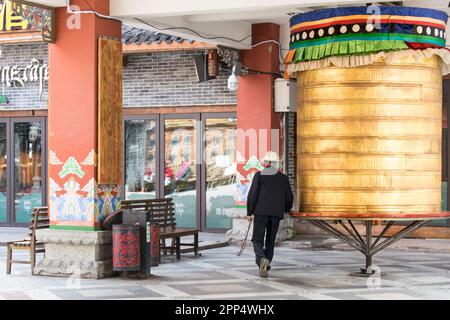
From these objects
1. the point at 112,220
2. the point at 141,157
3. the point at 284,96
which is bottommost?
the point at 112,220

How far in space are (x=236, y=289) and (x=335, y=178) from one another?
1.93 meters

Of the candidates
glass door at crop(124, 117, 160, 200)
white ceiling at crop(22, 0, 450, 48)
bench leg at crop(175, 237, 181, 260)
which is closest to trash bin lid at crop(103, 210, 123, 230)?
bench leg at crop(175, 237, 181, 260)

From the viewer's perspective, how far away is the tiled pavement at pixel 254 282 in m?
10.6

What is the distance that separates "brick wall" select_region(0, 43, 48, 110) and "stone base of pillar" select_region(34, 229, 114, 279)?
8040mm

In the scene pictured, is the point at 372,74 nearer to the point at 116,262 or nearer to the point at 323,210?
the point at 323,210

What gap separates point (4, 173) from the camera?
20.6m

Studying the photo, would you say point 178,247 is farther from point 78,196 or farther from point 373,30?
point 373,30

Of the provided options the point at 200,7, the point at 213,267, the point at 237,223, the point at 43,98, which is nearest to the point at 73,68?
the point at 200,7

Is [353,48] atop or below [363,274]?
atop

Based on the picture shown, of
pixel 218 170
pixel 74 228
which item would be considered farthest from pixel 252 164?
pixel 74 228

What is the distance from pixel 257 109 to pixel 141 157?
12.4 feet

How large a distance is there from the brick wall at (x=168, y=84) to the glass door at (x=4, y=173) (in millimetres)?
3240

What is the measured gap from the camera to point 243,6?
39.6 feet

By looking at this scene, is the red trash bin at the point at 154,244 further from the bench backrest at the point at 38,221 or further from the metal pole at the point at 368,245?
the metal pole at the point at 368,245
